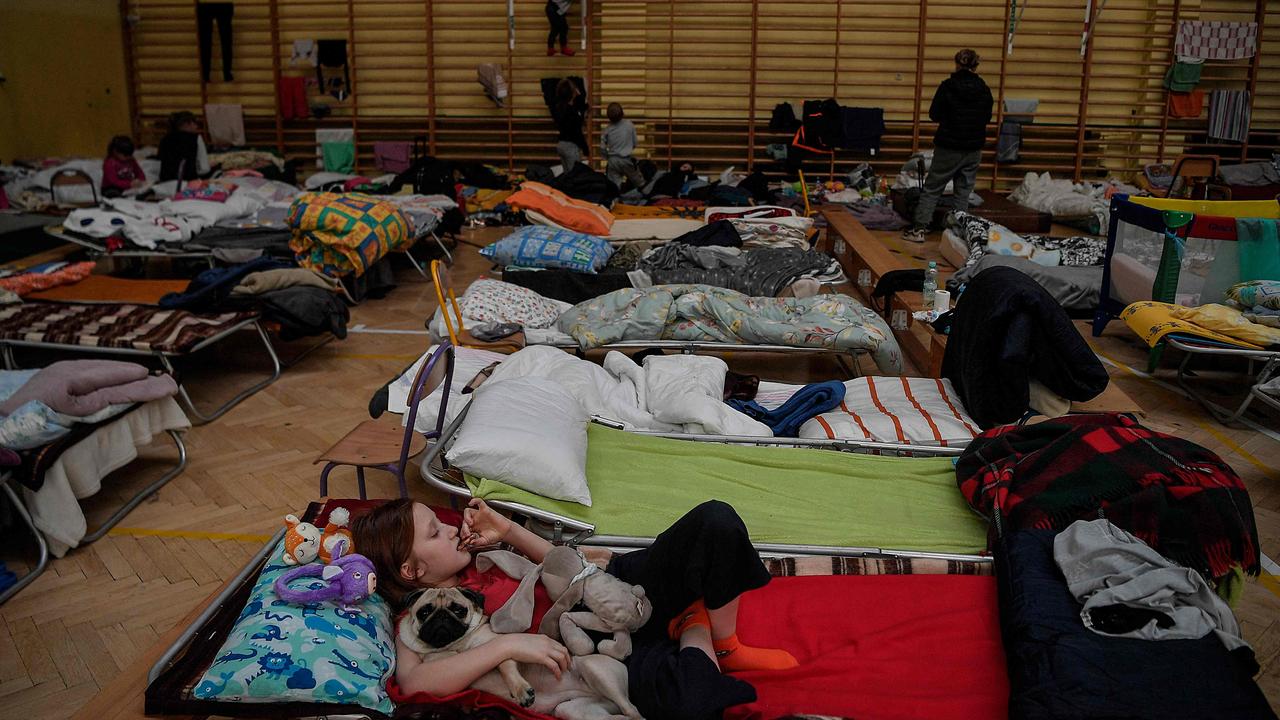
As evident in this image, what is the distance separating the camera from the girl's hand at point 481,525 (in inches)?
90.7

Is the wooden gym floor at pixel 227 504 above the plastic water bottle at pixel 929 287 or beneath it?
beneath

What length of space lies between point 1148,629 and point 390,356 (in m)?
4.21

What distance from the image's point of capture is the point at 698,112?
35.7 feet

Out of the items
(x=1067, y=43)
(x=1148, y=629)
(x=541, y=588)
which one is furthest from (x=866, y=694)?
(x=1067, y=43)

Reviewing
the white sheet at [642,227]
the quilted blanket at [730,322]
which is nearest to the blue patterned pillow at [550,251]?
the white sheet at [642,227]

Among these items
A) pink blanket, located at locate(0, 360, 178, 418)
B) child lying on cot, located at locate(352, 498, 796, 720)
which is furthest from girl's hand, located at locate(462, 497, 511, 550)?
pink blanket, located at locate(0, 360, 178, 418)

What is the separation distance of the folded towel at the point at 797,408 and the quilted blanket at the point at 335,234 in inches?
125

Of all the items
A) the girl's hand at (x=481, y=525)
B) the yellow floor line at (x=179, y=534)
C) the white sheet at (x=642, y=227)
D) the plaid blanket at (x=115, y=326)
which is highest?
the white sheet at (x=642, y=227)

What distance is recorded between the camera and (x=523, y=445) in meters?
2.76

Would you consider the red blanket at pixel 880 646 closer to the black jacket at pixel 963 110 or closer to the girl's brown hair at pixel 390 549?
the girl's brown hair at pixel 390 549

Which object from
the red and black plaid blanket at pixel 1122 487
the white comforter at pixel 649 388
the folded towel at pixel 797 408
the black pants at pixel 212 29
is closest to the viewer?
the red and black plaid blanket at pixel 1122 487

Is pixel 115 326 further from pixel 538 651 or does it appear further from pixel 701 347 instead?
pixel 538 651

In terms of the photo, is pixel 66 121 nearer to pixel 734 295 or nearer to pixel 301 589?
pixel 734 295

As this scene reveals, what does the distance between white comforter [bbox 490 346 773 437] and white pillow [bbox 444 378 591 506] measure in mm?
434
